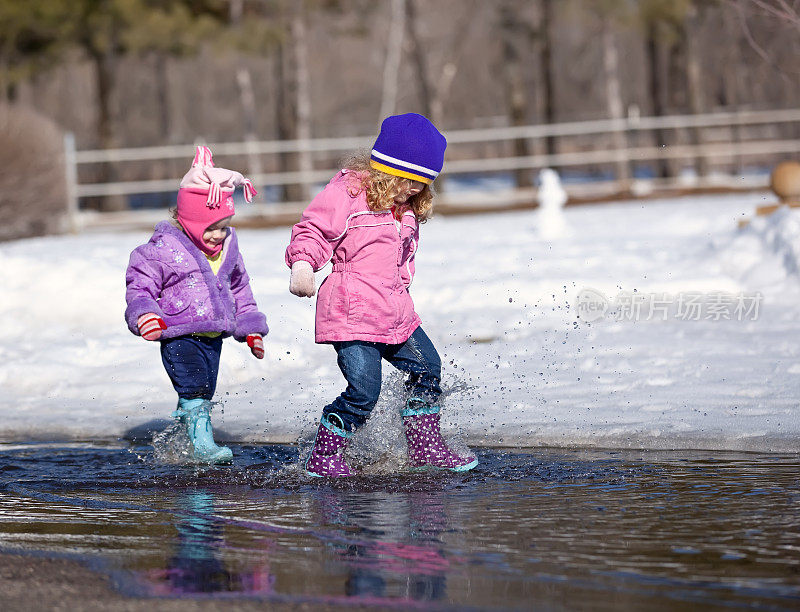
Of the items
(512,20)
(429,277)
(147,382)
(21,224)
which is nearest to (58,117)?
(512,20)

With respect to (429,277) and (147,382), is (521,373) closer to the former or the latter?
(147,382)

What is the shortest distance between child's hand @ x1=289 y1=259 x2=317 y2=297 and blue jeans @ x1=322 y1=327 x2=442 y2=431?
38 centimetres

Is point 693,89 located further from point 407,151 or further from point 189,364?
point 407,151

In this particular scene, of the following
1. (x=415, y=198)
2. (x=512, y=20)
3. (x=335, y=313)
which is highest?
(x=512, y=20)

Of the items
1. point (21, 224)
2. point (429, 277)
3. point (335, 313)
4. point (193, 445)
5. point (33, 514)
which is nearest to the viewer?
point (33, 514)

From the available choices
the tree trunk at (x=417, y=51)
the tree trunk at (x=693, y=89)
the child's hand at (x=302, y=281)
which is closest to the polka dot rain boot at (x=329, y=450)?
the child's hand at (x=302, y=281)

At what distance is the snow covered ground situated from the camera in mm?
5926

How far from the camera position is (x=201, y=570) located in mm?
3373

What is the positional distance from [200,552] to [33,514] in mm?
912

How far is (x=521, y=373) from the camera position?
7.36 metres

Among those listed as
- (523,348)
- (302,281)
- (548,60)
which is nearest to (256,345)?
(302,281)

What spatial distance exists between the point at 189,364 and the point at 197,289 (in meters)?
0.32

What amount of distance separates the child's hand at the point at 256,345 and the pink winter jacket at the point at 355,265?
62 centimetres

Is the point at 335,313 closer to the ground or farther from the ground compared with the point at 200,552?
farther from the ground
